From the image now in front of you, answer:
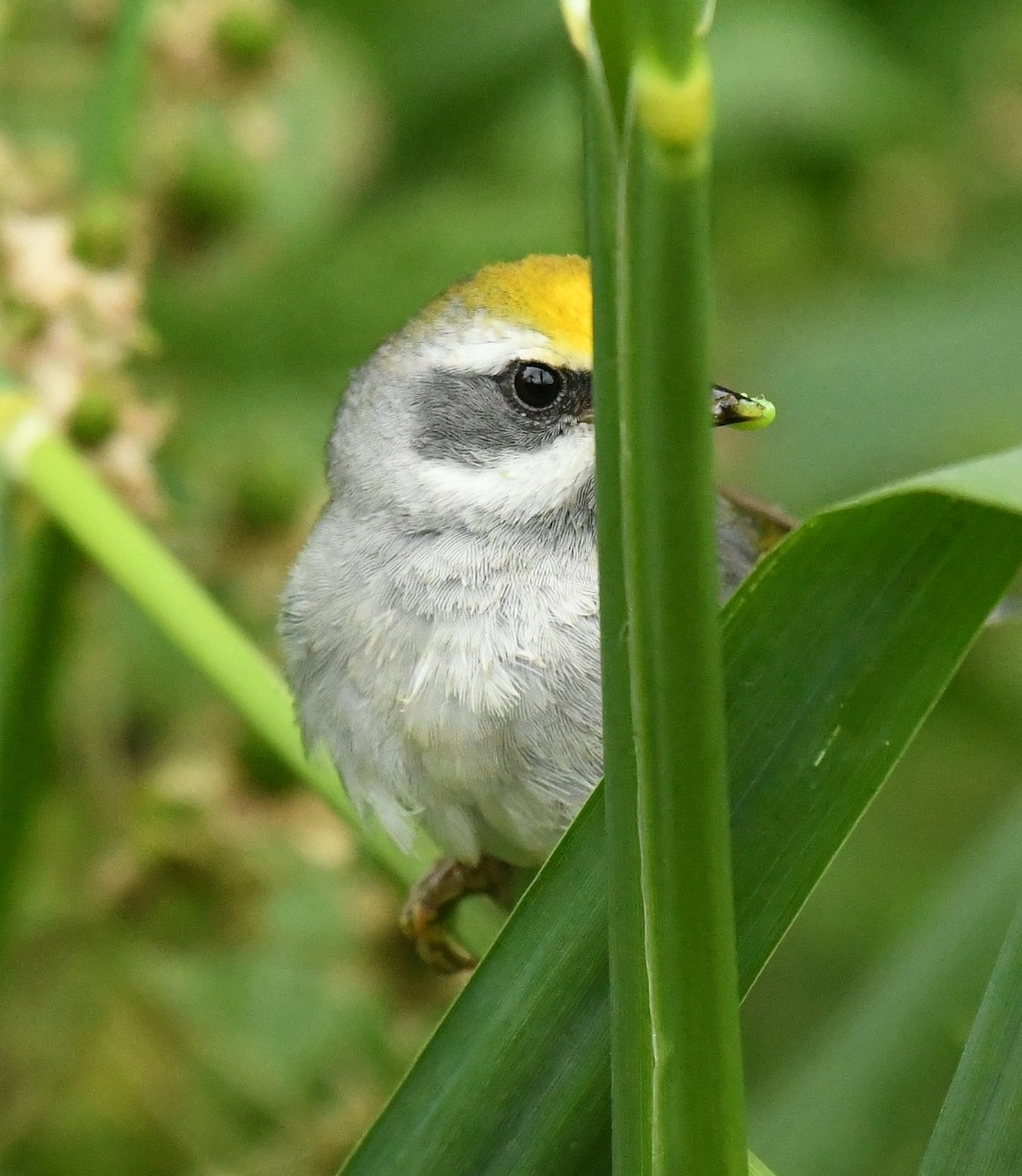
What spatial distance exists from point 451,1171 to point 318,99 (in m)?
2.51

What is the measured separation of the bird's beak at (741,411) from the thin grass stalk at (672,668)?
0.78 metres

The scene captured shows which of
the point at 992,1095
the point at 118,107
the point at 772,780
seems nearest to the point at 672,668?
the point at 772,780

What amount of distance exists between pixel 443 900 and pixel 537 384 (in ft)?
2.40

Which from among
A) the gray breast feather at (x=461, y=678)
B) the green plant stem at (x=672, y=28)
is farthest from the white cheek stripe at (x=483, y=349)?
the green plant stem at (x=672, y=28)

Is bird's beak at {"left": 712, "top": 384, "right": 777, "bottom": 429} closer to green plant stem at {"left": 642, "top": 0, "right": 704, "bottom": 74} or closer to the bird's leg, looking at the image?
the bird's leg

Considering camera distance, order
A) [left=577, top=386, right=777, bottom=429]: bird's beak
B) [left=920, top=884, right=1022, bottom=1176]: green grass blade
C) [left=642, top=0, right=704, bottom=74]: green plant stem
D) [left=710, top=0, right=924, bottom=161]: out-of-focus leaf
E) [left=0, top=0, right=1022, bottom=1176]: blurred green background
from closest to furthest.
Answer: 1. [left=642, top=0, right=704, bottom=74]: green plant stem
2. [left=920, top=884, right=1022, bottom=1176]: green grass blade
3. [left=577, top=386, right=777, bottom=429]: bird's beak
4. [left=0, top=0, right=1022, bottom=1176]: blurred green background
5. [left=710, top=0, right=924, bottom=161]: out-of-focus leaf

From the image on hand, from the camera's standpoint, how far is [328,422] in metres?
3.34

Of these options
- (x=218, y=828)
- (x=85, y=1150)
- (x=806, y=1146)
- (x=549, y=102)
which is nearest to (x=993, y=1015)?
(x=806, y=1146)

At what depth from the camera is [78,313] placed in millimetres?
2342

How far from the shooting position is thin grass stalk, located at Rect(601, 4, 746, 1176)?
973 mm

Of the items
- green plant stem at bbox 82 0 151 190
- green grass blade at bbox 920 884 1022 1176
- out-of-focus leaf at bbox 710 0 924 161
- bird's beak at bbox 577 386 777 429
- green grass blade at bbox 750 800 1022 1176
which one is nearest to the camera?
green grass blade at bbox 920 884 1022 1176

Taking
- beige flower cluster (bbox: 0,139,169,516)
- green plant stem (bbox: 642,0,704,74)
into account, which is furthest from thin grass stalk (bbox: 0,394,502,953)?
green plant stem (bbox: 642,0,704,74)

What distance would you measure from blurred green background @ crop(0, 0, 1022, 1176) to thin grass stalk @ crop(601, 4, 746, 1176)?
1.11m

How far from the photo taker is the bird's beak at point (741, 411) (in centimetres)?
185
